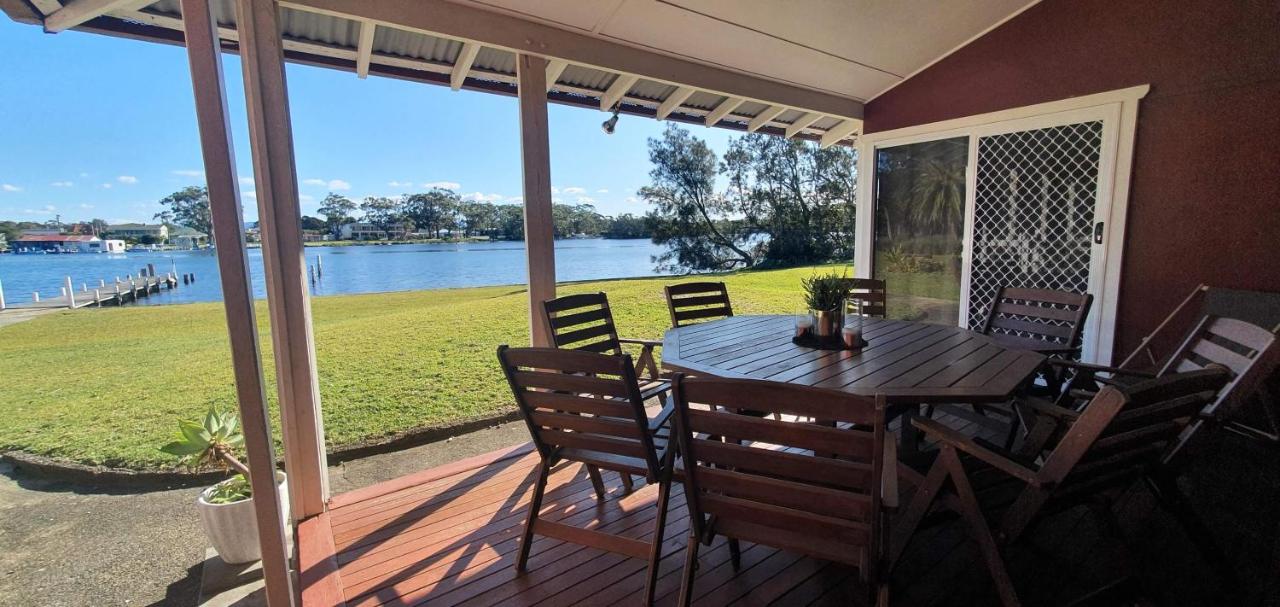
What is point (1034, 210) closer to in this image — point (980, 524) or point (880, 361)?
point (880, 361)

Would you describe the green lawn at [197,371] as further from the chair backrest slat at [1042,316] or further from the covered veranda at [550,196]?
the chair backrest slat at [1042,316]

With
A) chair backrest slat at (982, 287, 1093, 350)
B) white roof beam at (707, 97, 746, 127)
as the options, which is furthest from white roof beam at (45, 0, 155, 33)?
chair backrest slat at (982, 287, 1093, 350)

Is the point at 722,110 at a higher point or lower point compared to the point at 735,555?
higher

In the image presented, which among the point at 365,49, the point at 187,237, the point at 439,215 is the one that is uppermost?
the point at 365,49

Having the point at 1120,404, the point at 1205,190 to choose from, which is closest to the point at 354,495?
the point at 1120,404

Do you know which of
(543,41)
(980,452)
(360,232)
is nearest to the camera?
(980,452)

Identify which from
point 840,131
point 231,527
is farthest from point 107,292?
point 840,131

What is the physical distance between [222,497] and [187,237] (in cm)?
128

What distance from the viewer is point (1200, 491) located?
2.40 metres

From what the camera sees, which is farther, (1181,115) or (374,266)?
(374,266)

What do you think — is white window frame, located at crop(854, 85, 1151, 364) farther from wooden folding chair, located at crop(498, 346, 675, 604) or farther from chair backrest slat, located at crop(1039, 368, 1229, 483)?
wooden folding chair, located at crop(498, 346, 675, 604)

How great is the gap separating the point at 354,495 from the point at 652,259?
1047 cm

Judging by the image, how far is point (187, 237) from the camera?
1.77 metres

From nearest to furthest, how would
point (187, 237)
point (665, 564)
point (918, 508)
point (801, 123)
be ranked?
point (918, 508), point (187, 237), point (665, 564), point (801, 123)
